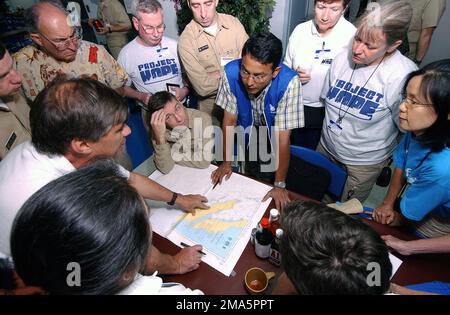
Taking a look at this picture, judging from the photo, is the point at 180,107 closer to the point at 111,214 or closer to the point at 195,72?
the point at 195,72

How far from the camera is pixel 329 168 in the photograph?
1.83 metres

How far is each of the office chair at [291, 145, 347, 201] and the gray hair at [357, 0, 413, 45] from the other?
0.81 m

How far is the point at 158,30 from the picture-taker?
2.33 m

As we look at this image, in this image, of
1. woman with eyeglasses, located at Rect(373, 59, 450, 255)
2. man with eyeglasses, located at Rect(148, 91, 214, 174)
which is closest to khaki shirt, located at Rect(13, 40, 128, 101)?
man with eyeglasses, located at Rect(148, 91, 214, 174)

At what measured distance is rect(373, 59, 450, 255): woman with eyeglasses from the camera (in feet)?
3.83

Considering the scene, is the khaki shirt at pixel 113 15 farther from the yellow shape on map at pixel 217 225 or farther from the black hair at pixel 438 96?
the black hair at pixel 438 96

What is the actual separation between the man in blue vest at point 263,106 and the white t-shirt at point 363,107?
0.32 metres

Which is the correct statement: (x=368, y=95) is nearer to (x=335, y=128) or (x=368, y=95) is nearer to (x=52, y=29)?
(x=335, y=128)

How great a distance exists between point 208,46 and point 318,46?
38.6 inches

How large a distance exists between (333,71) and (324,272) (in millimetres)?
1607

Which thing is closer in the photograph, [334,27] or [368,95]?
[368,95]

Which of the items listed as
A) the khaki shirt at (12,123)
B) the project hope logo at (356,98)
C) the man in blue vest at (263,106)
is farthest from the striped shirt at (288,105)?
the khaki shirt at (12,123)

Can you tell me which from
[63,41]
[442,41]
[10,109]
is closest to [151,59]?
[63,41]
